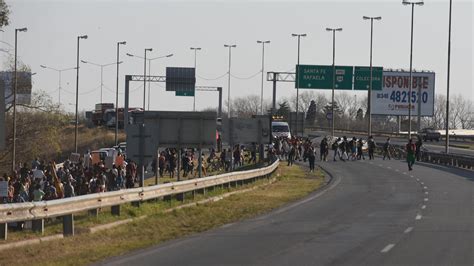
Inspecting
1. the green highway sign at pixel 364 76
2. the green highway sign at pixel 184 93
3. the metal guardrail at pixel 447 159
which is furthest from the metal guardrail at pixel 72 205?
the green highway sign at pixel 364 76

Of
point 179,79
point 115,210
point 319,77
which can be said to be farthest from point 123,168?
point 319,77

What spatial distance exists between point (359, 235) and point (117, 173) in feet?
50.3

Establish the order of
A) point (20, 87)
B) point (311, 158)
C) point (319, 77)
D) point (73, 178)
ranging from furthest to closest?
point (319, 77) → point (20, 87) → point (311, 158) → point (73, 178)

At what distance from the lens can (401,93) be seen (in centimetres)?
10619

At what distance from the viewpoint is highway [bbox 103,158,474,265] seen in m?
14.9

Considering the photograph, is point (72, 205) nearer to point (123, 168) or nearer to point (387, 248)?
point (387, 248)

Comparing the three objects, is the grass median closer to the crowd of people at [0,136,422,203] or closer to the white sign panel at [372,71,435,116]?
the crowd of people at [0,136,422,203]

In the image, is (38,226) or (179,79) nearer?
(38,226)

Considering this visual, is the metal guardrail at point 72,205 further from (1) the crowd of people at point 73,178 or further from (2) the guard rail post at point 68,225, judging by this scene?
(1) the crowd of people at point 73,178

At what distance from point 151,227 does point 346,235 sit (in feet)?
15.2

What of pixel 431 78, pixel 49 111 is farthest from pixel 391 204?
pixel 431 78

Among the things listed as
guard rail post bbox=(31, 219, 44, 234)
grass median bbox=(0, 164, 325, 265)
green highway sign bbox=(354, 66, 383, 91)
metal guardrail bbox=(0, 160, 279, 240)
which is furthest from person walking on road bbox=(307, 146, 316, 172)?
green highway sign bbox=(354, 66, 383, 91)

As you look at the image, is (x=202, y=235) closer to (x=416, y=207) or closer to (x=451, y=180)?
(x=416, y=207)

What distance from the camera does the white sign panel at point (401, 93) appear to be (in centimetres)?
10456
